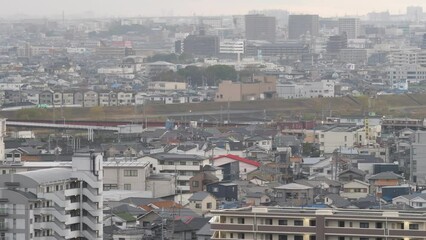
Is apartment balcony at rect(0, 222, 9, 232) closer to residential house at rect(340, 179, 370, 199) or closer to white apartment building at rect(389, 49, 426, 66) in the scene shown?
residential house at rect(340, 179, 370, 199)

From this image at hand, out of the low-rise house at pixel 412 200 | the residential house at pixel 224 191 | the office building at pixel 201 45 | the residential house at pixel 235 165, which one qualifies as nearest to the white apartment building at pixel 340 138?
the residential house at pixel 235 165

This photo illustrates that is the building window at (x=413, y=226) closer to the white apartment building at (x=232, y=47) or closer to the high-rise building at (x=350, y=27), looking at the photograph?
the white apartment building at (x=232, y=47)

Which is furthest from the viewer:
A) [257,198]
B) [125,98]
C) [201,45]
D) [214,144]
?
[201,45]

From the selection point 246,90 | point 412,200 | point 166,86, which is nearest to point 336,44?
point 166,86

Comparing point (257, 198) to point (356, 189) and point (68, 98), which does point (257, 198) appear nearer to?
point (356, 189)

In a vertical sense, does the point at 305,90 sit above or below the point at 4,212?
below

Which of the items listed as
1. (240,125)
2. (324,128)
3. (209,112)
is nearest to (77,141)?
(324,128)
